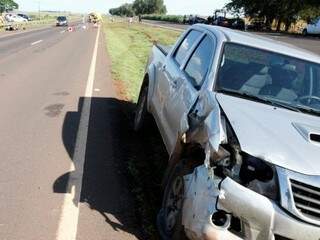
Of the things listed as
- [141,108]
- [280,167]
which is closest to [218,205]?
[280,167]

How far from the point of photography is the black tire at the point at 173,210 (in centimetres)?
424

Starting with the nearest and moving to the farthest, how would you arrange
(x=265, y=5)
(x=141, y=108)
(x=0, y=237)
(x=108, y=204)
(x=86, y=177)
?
(x=0, y=237) → (x=108, y=204) → (x=86, y=177) → (x=141, y=108) → (x=265, y=5)

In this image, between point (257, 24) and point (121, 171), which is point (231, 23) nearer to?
point (257, 24)

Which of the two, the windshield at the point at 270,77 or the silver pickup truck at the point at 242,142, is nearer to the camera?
the silver pickup truck at the point at 242,142

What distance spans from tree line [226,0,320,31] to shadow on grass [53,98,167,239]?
54.0 m

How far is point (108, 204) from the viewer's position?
17.7 feet

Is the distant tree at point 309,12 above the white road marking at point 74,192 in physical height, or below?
below

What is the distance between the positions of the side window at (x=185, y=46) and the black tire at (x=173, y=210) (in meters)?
2.32

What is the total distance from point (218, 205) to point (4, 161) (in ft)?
12.0

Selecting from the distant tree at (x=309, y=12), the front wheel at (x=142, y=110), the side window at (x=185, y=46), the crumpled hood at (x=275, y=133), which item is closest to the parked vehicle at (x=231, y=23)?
the distant tree at (x=309, y=12)

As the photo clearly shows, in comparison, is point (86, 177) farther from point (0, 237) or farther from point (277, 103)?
point (277, 103)

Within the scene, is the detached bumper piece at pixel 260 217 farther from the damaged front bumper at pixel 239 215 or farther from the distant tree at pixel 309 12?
the distant tree at pixel 309 12

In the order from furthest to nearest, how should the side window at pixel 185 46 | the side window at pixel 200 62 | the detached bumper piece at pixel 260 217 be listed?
the side window at pixel 185 46 → the side window at pixel 200 62 → the detached bumper piece at pixel 260 217

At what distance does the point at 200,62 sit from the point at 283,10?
5929 cm
